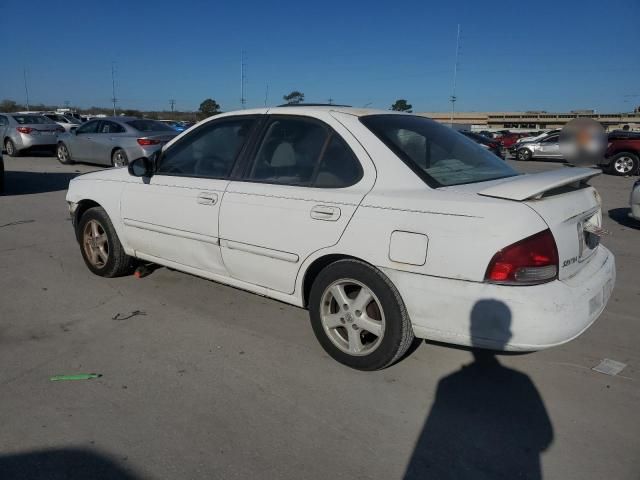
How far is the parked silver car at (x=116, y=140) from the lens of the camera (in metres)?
13.2

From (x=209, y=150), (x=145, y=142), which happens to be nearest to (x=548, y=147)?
(x=145, y=142)

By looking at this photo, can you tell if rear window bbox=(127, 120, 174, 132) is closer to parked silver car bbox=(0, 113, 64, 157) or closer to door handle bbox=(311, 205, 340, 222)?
parked silver car bbox=(0, 113, 64, 157)

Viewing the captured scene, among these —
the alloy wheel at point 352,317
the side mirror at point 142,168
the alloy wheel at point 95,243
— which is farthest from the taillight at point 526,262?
the alloy wheel at point 95,243

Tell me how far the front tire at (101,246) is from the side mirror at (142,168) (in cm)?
68

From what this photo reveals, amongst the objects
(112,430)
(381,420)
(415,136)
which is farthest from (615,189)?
(112,430)

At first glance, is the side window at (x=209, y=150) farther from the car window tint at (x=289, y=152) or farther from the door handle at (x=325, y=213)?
the door handle at (x=325, y=213)

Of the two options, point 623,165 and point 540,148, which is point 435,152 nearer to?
point 623,165

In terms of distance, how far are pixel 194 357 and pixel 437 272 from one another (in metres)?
1.73

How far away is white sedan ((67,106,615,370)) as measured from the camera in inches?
105

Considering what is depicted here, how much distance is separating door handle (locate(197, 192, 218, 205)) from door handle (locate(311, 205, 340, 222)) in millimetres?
921

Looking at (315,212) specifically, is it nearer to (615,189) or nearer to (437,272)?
(437,272)

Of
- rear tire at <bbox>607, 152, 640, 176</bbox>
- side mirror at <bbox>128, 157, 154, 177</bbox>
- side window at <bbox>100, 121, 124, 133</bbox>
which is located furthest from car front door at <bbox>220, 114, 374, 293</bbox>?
rear tire at <bbox>607, 152, 640, 176</bbox>

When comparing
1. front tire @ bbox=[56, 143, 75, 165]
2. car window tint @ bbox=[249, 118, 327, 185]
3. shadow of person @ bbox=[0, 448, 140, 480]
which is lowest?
shadow of person @ bbox=[0, 448, 140, 480]

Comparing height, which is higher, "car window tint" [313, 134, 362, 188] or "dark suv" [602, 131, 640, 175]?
"car window tint" [313, 134, 362, 188]
